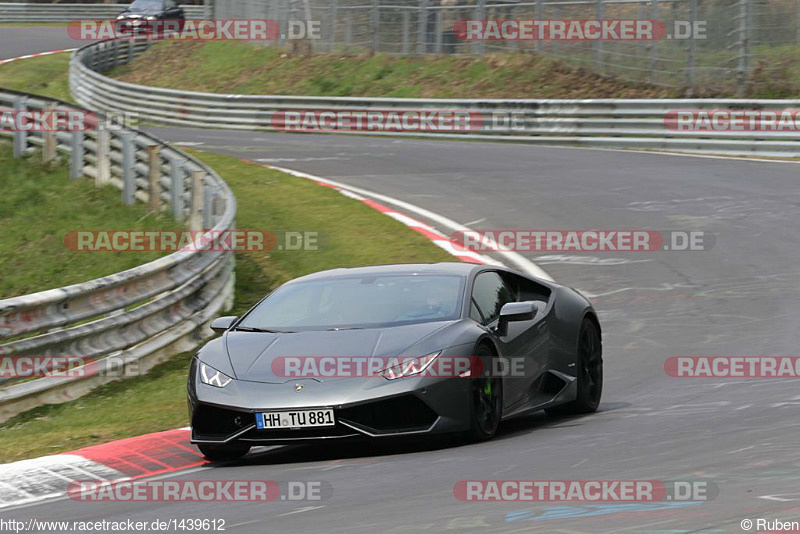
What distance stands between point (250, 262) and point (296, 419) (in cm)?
905

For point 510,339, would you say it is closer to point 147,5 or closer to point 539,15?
point 539,15

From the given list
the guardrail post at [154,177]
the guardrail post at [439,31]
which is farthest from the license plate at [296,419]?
the guardrail post at [439,31]

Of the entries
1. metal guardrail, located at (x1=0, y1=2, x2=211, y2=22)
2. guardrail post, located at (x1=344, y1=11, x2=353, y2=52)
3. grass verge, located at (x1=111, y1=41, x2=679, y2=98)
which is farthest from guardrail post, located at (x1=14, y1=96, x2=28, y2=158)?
metal guardrail, located at (x1=0, y1=2, x2=211, y2=22)

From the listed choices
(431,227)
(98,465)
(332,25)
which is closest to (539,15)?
(332,25)

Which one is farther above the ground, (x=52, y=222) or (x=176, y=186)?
(x=176, y=186)

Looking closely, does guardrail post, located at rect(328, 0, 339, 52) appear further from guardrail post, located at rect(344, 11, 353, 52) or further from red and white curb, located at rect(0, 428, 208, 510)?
red and white curb, located at rect(0, 428, 208, 510)

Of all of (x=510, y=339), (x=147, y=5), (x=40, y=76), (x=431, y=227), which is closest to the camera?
(x=510, y=339)

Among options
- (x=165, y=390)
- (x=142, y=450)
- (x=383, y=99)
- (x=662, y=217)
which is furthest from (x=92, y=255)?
(x=383, y=99)

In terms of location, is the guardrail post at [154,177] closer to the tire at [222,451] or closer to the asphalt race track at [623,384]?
the asphalt race track at [623,384]

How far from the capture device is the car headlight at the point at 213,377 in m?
8.00

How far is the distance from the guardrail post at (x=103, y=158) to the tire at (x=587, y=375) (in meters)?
11.4

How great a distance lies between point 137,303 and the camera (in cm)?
1313

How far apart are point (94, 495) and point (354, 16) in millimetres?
32664

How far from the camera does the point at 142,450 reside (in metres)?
8.52
